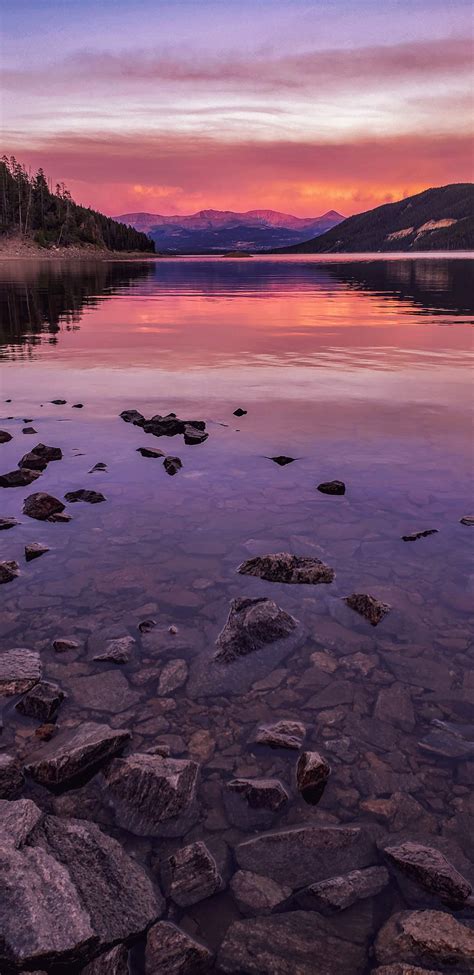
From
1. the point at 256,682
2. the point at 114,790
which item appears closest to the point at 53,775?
the point at 114,790

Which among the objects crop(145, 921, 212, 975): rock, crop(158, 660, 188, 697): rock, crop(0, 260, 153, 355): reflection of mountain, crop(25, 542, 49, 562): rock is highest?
crop(0, 260, 153, 355): reflection of mountain

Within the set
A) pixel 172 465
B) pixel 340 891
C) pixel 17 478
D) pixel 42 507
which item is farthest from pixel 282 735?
pixel 17 478

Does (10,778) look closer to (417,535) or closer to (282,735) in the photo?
(282,735)

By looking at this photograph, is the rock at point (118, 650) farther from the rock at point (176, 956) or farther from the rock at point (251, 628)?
the rock at point (176, 956)

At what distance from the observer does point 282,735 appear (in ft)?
20.5

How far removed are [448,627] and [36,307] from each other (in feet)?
167

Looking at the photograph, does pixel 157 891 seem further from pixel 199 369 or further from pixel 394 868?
pixel 199 369

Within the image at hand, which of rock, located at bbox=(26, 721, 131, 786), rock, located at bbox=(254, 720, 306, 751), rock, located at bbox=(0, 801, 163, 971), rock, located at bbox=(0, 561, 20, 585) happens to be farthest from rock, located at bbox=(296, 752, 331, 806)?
rock, located at bbox=(0, 561, 20, 585)

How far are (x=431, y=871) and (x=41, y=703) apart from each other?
398cm

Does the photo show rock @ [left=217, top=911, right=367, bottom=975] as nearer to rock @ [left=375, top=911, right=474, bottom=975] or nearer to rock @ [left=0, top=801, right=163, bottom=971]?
rock @ [left=375, top=911, right=474, bottom=975]

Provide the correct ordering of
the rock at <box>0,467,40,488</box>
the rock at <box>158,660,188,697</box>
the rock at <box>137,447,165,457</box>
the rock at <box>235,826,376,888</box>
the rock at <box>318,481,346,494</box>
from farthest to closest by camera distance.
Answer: the rock at <box>137,447,165,457</box>, the rock at <box>0,467,40,488</box>, the rock at <box>318,481,346,494</box>, the rock at <box>158,660,188,697</box>, the rock at <box>235,826,376,888</box>

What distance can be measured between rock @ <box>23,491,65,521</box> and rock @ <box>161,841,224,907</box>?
23.9ft

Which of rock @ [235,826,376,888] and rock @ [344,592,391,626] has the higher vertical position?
rock @ [344,592,391,626]

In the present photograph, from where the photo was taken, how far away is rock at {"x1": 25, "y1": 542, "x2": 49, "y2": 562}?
386 inches
